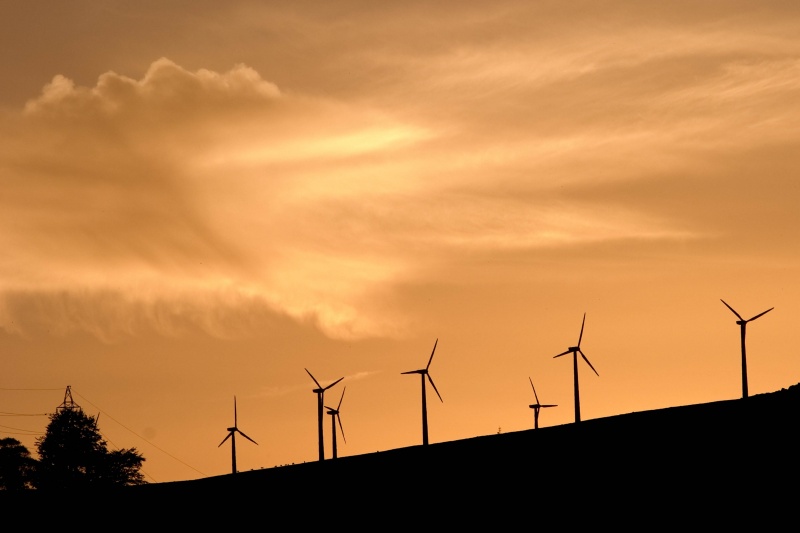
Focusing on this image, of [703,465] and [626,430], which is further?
[626,430]

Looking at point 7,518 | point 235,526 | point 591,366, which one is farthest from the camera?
point 591,366

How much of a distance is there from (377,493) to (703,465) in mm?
21508

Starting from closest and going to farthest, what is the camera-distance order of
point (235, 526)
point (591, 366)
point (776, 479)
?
point (776, 479)
point (235, 526)
point (591, 366)

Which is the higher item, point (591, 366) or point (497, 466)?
point (591, 366)

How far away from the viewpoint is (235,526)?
90250 mm

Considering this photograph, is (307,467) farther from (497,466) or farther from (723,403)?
(723,403)

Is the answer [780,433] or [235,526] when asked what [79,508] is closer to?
[235,526]

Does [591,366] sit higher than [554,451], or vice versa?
[591,366]

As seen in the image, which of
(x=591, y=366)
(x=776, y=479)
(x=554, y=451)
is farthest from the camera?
(x=591, y=366)

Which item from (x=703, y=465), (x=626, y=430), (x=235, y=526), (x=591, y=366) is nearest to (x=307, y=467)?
(x=235, y=526)

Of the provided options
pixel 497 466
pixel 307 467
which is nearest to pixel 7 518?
pixel 307 467

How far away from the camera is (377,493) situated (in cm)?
8669

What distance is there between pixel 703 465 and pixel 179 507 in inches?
1491

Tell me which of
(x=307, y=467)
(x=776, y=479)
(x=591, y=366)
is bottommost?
(x=776, y=479)
